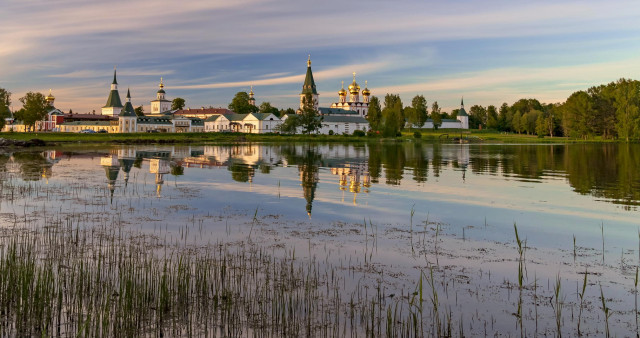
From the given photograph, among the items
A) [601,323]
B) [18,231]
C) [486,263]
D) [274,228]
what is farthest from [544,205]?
[18,231]

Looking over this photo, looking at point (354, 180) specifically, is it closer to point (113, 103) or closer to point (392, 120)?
point (392, 120)

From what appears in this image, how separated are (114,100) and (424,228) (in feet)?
640

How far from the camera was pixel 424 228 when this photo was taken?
16828 millimetres

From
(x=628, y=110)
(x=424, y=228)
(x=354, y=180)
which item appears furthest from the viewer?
(x=628, y=110)

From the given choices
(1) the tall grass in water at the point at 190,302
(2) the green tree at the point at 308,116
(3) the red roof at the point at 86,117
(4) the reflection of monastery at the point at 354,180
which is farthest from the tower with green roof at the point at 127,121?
(1) the tall grass in water at the point at 190,302

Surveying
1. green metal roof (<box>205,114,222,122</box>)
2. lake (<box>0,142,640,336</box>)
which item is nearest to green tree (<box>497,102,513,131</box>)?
green metal roof (<box>205,114,222,122</box>)

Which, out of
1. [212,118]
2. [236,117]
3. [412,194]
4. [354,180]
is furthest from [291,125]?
[412,194]

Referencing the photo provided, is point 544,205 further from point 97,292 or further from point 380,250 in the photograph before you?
point 97,292

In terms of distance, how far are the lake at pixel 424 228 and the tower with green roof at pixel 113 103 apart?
559 feet

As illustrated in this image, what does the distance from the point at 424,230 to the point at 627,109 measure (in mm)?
128746

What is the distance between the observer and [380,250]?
45.0 feet

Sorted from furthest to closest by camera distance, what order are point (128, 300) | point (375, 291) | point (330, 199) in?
1. point (330, 199)
2. point (375, 291)
3. point (128, 300)

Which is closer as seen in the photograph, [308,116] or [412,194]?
[412,194]

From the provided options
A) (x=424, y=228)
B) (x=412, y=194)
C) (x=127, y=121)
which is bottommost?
(x=424, y=228)
